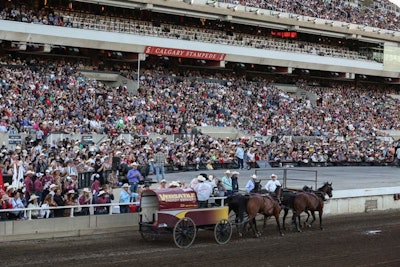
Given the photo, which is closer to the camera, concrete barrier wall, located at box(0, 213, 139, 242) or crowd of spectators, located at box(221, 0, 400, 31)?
concrete barrier wall, located at box(0, 213, 139, 242)

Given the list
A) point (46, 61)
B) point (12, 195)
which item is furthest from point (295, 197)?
point (46, 61)

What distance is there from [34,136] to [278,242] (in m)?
13.5

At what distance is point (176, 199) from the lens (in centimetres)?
1595

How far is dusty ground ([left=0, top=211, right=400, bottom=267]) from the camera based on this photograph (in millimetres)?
14484

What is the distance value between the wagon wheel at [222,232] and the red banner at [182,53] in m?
29.3

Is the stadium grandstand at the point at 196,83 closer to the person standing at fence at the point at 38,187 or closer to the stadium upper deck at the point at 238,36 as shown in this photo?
the stadium upper deck at the point at 238,36

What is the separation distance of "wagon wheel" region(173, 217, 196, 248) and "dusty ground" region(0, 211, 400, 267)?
0.18 meters

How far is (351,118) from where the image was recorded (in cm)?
5106

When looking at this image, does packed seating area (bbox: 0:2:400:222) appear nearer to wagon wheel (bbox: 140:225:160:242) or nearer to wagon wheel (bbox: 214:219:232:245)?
wagon wheel (bbox: 140:225:160:242)

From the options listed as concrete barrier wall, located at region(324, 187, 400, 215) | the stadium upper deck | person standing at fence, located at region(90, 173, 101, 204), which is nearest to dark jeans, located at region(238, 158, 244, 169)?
concrete barrier wall, located at region(324, 187, 400, 215)

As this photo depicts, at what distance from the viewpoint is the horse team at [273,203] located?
17734 mm

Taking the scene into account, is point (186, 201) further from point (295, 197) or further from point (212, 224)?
point (295, 197)

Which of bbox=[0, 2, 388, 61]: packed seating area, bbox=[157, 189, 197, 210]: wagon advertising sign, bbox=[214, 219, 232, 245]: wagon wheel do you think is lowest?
bbox=[214, 219, 232, 245]: wagon wheel

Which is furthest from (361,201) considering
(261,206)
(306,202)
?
(261,206)
